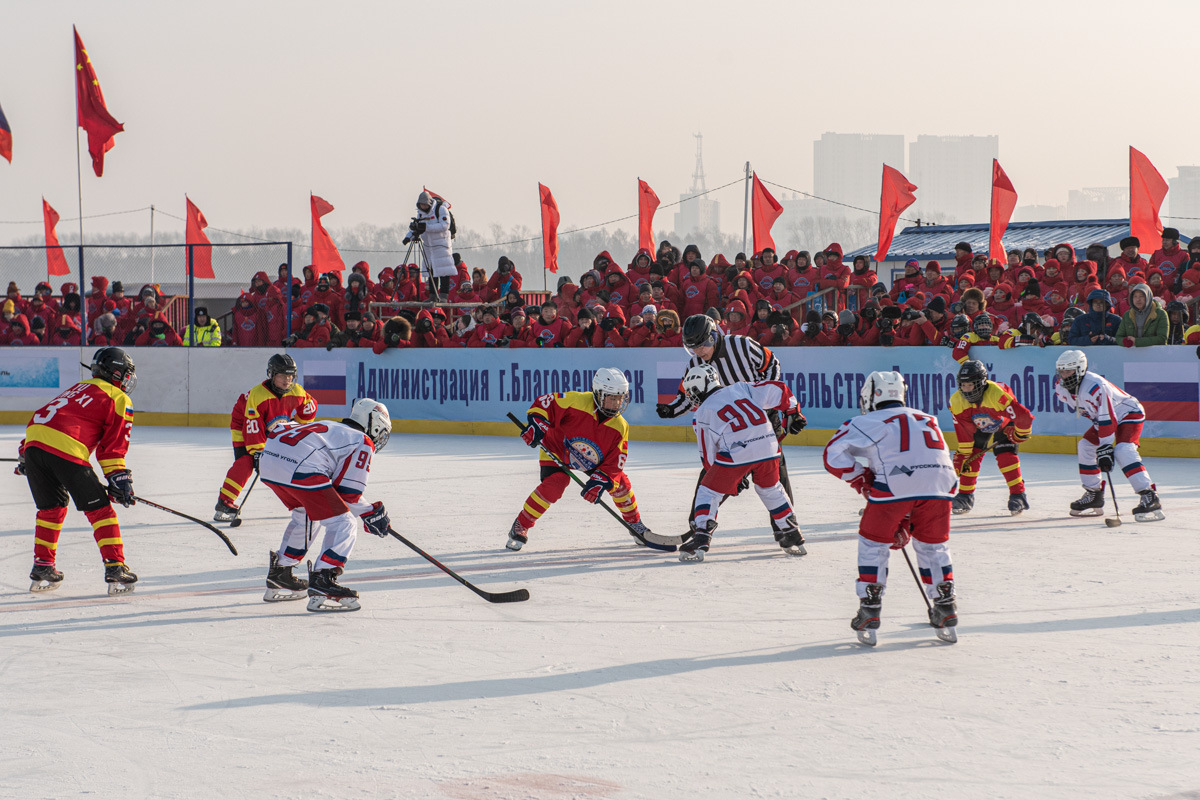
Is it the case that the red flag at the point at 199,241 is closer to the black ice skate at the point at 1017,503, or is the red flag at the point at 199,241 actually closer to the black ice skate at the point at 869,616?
the black ice skate at the point at 1017,503

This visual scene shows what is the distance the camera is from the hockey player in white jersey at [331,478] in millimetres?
5523

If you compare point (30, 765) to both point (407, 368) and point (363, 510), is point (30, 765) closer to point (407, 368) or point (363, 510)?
point (363, 510)

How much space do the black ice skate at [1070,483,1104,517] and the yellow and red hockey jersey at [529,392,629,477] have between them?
3.49 meters

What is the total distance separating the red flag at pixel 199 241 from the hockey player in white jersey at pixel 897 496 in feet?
46.1

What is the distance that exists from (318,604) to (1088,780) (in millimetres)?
3541

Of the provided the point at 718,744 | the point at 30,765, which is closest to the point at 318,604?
the point at 30,765

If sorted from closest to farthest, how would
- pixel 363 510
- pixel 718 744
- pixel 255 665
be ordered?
1. pixel 718 744
2. pixel 255 665
3. pixel 363 510

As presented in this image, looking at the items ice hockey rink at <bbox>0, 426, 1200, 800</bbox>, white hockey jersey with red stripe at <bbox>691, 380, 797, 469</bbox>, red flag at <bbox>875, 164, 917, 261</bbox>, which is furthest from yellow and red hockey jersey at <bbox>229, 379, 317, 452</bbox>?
red flag at <bbox>875, 164, 917, 261</bbox>

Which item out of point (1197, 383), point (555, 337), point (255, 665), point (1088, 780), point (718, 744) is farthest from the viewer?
point (555, 337)

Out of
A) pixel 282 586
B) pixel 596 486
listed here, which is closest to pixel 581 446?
pixel 596 486

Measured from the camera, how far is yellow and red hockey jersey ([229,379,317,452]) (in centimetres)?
841

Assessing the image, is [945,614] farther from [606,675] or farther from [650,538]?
[650,538]

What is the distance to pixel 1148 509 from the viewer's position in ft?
27.1

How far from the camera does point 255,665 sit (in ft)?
15.3
